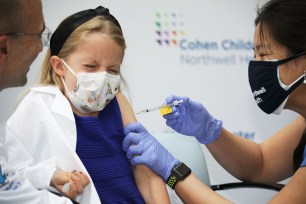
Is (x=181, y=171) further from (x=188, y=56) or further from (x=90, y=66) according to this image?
(x=188, y=56)

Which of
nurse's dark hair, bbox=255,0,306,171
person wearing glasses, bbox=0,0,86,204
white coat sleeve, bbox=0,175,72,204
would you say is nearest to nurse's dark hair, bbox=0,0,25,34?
person wearing glasses, bbox=0,0,86,204

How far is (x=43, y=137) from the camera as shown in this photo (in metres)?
1.58

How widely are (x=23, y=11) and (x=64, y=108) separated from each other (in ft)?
1.66

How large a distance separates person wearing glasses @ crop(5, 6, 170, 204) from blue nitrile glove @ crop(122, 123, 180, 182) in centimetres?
4

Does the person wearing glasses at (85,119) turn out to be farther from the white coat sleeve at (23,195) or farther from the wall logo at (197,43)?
the wall logo at (197,43)

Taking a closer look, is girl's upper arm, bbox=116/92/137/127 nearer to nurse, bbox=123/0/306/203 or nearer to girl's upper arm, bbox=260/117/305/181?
nurse, bbox=123/0/306/203

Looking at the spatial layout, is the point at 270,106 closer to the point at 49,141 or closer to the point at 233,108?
the point at 233,108

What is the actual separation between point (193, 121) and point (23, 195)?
1135 mm

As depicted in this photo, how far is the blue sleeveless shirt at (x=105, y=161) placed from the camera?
1.62 meters

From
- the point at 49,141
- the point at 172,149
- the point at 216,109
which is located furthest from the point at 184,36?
the point at 49,141

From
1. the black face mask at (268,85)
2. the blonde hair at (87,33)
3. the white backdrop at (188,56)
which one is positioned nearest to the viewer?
the blonde hair at (87,33)

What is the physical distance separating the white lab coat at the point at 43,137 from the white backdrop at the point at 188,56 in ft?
3.01

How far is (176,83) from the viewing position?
2678mm

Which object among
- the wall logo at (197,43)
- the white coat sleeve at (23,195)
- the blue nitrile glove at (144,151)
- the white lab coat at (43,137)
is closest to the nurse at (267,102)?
the blue nitrile glove at (144,151)
